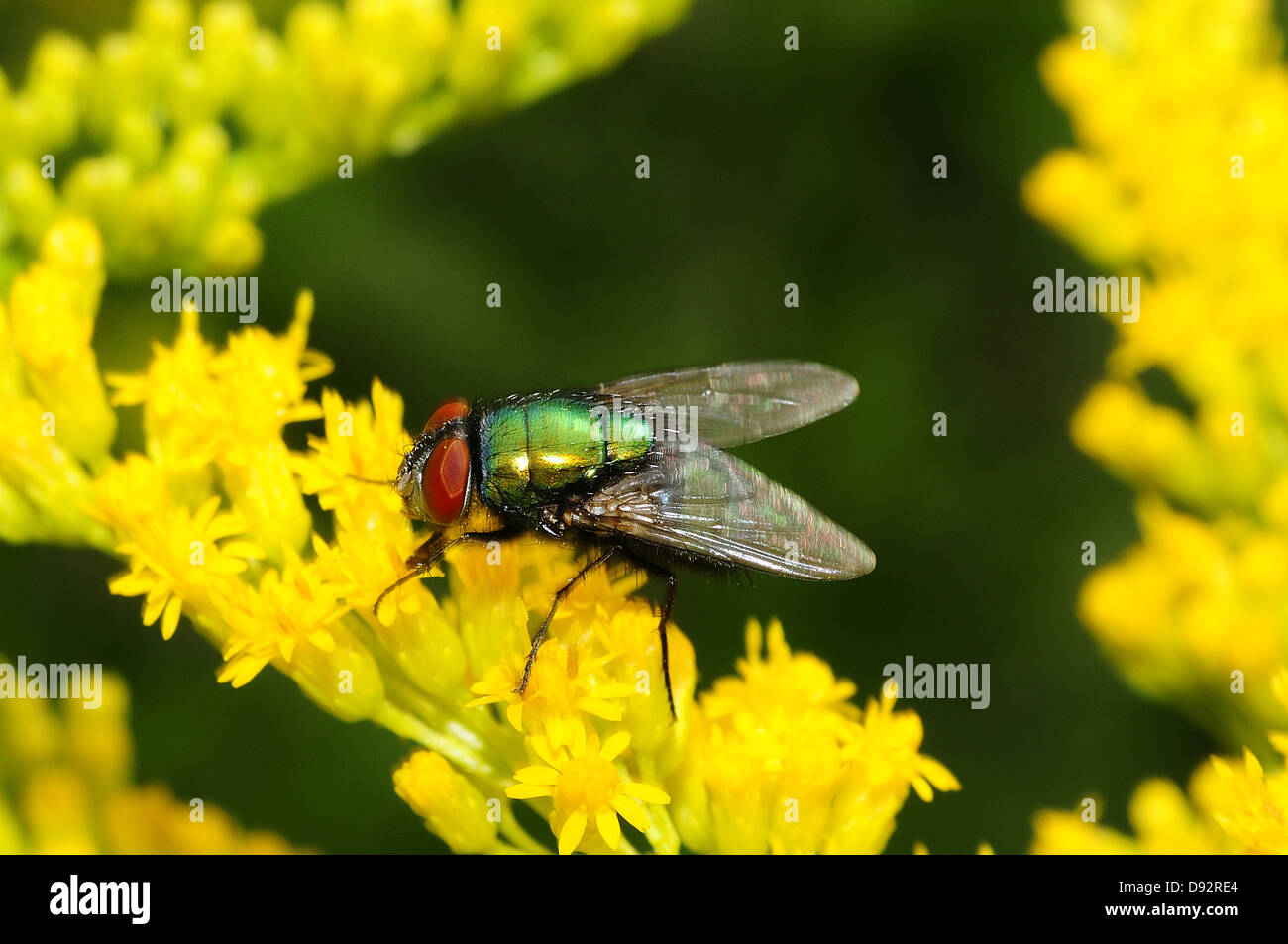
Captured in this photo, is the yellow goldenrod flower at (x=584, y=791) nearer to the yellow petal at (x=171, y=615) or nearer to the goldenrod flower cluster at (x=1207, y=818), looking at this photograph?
the yellow petal at (x=171, y=615)

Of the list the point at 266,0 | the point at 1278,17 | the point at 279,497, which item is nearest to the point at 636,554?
the point at 279,497

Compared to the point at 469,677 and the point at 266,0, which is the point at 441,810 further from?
the point at 266,0

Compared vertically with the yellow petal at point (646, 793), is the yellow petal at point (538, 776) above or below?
above

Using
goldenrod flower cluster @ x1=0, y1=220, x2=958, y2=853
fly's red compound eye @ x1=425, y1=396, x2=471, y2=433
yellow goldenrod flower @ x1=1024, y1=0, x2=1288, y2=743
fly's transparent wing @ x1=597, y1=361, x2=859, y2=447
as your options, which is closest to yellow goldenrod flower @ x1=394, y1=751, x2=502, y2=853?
goldenrod flower cluster @ x1=0, y1=220, x2=958, y2=853

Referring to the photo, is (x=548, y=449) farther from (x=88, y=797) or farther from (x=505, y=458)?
(x=88, y=797)

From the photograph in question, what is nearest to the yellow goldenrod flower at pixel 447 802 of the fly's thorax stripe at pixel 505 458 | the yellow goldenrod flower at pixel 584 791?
the yellow goldenrod flower at pixel 584 791

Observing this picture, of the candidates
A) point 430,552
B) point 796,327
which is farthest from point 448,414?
point 796,327
